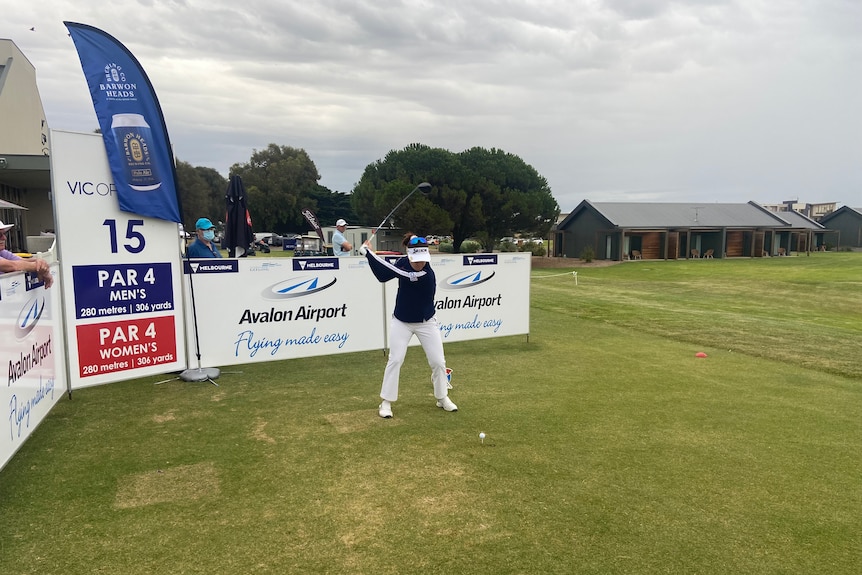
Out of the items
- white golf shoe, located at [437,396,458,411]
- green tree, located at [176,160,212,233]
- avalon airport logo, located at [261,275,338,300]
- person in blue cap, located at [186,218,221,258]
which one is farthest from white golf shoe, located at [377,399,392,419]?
green tree, located at [176,160,212,233]

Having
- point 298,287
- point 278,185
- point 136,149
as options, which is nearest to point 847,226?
point 278,185

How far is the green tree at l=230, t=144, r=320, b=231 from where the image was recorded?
8050 cm

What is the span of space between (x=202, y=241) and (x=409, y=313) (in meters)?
4.33

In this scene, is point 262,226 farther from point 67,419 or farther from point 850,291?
point 67,419

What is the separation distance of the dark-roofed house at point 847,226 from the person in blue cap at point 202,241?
74852mm

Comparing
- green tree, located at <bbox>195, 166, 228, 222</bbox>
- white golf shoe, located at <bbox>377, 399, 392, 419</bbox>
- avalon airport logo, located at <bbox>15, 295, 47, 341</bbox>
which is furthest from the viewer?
green tree, located at <bbox>195, 166, 228, 222</bbox>

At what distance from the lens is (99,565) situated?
3.52 metres

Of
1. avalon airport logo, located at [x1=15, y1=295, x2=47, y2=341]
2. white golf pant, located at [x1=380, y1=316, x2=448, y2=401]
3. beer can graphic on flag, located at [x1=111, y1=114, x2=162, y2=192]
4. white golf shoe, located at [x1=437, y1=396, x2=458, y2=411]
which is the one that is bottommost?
white golf shoe, located at [x1=437, y1=396, x2=458, y2=411]

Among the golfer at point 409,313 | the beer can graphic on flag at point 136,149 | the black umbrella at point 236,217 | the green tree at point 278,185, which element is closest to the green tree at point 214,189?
the green tree at point 278,185

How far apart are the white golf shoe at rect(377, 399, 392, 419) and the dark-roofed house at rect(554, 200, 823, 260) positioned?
4468cm

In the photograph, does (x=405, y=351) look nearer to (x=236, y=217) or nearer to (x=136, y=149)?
(x=236, y=217)

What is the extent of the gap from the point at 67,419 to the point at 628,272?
3642 cm

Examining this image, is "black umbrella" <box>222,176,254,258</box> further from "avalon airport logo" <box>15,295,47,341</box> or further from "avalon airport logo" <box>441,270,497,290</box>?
"avalon airport logo" <box>441,270,497,290</box>

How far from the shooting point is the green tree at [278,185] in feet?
264
